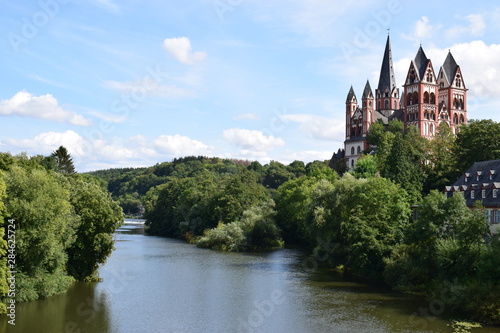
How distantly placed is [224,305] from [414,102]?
268 ft

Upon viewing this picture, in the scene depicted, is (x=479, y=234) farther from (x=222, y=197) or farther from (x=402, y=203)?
(x=222, y=197)

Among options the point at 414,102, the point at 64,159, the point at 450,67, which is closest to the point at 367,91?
the point at 414,102

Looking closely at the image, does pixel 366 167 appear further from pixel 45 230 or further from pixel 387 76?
pixel 387 76

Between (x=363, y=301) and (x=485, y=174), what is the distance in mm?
20037

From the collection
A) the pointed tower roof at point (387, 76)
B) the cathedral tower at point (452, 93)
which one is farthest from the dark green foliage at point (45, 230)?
the pointed tower roof at point (387, 76)

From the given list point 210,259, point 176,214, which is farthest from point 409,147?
point 176,214

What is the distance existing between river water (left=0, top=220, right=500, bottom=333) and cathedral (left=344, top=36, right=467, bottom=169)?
64.0 meters

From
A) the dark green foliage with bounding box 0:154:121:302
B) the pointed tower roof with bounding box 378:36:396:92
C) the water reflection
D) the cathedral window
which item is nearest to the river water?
the water reflection

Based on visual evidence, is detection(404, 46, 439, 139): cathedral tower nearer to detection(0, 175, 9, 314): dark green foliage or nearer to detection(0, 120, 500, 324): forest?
detection(0, 120, 500, 324): forest

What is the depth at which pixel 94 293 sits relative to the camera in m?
39.9

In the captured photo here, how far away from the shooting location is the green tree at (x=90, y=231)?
4262cm

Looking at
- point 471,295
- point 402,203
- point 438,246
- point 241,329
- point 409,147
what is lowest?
point 241,329

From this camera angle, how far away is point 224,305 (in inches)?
1468

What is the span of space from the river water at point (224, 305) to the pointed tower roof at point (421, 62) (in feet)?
221
